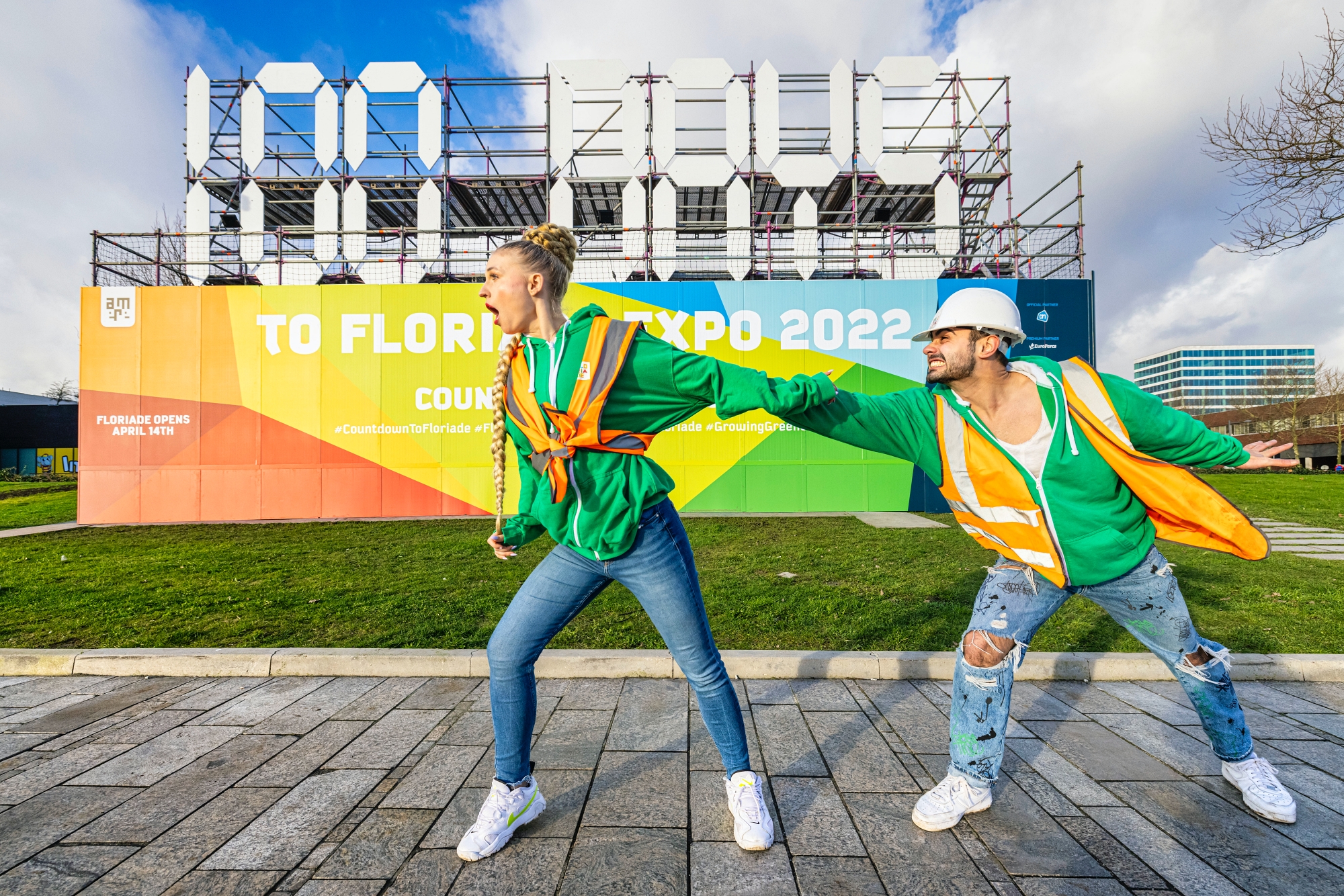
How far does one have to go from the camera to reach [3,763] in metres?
3.01

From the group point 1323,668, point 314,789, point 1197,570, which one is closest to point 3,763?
point 314,789

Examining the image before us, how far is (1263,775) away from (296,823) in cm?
371

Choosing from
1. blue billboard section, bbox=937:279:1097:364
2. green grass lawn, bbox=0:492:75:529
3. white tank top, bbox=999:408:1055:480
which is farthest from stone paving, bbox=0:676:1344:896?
green grass lawn, bbox=0:492:75:529

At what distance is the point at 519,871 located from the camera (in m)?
2.21

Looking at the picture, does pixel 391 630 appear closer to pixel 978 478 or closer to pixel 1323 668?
pixel 978 478

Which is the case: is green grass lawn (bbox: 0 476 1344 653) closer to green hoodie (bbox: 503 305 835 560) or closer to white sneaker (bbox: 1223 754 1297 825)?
white sneaker (bbox: 1223 754 1297 825)

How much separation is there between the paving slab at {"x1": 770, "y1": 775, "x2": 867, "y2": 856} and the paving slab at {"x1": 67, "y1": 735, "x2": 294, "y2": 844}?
7.58ft

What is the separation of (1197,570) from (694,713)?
7.00m

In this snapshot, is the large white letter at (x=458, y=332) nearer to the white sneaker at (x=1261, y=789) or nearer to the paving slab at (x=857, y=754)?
the paving slab at (x=857, y=754)

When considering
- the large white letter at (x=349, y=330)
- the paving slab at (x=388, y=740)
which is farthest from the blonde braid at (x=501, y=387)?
the large white letter at (x=349, y=330)

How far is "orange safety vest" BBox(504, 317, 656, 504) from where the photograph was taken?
2.17 meters

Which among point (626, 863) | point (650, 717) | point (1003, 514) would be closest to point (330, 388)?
point (650, 717)

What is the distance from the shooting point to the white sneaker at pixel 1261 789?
2.47m

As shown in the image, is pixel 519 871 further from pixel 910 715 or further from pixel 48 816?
pixel 910 715
